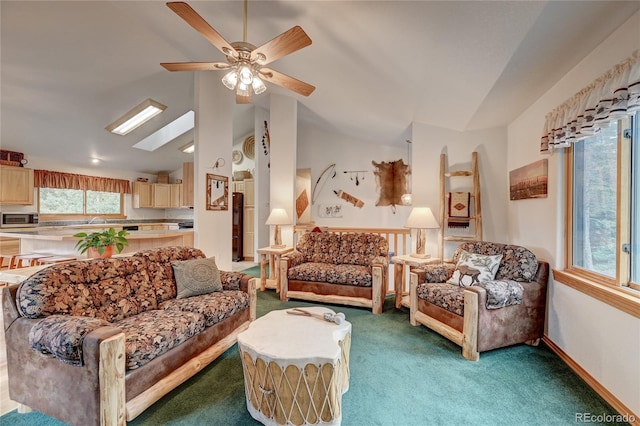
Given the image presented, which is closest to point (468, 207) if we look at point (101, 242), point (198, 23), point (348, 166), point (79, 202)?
point (348, 166)

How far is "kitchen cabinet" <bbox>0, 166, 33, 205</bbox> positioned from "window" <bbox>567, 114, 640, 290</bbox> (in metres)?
7.92

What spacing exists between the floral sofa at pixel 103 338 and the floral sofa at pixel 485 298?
194 centimetres

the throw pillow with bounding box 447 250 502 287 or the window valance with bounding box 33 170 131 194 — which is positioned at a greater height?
the window valance with bounding box 33 170 131 194

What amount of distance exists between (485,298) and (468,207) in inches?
65.5

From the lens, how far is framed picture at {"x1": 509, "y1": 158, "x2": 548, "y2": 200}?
2632 mm

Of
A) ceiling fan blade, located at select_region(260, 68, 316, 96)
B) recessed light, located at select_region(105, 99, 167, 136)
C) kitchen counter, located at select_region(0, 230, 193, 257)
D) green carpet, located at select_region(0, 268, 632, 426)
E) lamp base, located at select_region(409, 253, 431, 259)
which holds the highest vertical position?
recessed light, located at select_region(105, 99, 167, 136)

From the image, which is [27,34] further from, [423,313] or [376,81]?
[423,313]

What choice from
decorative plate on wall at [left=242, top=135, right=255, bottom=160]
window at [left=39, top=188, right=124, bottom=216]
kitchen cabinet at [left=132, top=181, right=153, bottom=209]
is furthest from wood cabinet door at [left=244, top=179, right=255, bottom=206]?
window at [left=39, top=188, right=124, bottom=216]

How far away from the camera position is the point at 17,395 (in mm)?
1646

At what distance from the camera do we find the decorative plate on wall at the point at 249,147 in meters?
7.11

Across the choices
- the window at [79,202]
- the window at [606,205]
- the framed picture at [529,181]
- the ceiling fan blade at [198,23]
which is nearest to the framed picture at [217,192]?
the ceiling fan blade at [198,23]

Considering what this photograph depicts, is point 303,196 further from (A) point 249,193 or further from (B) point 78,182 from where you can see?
(B) point 78,182

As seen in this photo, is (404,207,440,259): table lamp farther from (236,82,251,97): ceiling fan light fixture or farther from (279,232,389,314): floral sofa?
(236,82,251,97): ceiling fan light fixture

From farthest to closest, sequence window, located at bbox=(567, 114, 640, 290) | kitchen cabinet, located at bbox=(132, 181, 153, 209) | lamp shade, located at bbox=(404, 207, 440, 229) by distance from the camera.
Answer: kitchen cabinet, located at bbox=(132, 181, 153, 209), lamp shade, located at bbox=(404, 207, 440, 229), window, located at bbox=(567, 114, 640, 290)
